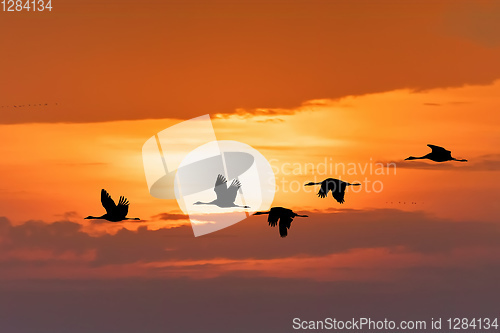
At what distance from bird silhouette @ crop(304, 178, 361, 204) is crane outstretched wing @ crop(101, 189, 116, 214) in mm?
12865

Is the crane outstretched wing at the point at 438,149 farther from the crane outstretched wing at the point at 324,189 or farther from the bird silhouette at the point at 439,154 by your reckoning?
the crane outstretched wing at the point at 324,189

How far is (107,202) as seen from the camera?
208 feet

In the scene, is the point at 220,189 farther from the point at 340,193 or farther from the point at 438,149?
the point at 438,149

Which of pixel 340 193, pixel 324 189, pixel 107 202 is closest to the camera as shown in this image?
pixel 107 202

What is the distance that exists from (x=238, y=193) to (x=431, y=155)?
12.8 meters

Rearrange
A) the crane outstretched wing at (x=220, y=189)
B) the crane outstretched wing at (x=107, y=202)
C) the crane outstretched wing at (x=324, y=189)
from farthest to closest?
the crane outstretched wing at (x=220, y=189), the crane outstretched wing at (x=324, y=189), the crane outstretched wing at (x=107, y=202)

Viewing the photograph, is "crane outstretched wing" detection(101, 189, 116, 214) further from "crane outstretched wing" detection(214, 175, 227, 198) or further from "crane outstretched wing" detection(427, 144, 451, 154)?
"crane outstretched wing" detection(427, 144, 451, 154)

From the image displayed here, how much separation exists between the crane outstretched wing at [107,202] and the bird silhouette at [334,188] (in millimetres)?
12865

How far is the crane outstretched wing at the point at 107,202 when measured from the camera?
63062mm

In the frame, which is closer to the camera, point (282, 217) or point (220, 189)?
point (282, 217)

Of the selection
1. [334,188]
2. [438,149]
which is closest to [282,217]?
[334,188]

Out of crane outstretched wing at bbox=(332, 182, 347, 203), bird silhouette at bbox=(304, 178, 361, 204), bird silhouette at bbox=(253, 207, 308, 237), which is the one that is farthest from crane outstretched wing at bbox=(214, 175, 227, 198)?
crane outstretched wing at bbox=(332, 182, 347, 203)

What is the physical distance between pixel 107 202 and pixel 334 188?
14.1 meters

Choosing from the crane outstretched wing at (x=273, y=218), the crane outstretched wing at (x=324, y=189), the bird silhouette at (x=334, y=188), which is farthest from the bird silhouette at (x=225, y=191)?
the bird silhouette at (x=334, y=188)
